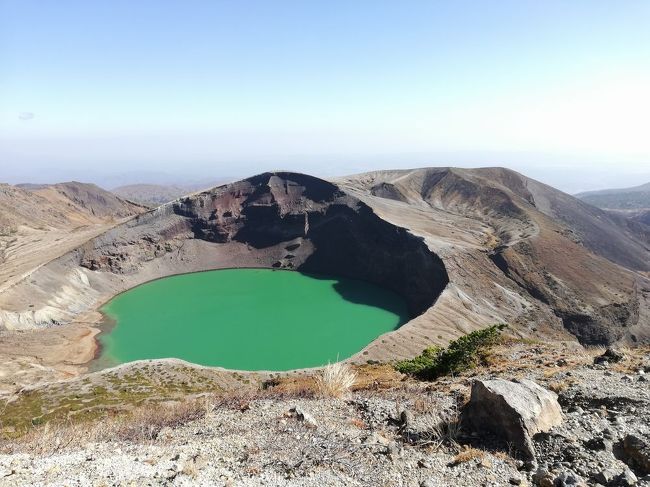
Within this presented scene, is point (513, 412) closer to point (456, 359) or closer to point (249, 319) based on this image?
point (456, 359)

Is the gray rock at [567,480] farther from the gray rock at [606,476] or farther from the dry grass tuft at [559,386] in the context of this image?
the dry grass tuft at [559,386]

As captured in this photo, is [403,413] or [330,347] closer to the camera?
[403,413]

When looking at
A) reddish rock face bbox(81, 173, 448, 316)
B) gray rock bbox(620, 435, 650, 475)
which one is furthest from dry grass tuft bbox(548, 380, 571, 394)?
reddish rock face bbox(81, 173, 448, 316)

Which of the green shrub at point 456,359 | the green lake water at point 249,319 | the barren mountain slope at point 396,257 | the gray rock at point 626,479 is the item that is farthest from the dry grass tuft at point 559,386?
the barren mountain slope at point 396,257

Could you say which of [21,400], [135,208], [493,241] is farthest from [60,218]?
[493,241]

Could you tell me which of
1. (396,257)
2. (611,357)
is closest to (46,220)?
(396,257)

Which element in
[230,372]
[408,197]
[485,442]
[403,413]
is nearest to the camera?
[485,442]

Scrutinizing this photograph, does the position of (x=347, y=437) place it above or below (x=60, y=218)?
above

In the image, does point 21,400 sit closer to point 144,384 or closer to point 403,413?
point 144,384
